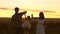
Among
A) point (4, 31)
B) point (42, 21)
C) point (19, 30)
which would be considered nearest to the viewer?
point (42, 21)

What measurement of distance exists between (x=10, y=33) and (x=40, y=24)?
3436 mm

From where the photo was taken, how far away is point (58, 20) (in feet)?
42.5

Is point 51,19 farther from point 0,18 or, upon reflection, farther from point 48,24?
point 0,18

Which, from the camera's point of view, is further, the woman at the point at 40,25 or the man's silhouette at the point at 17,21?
the man's silhouette at the point at 17,21

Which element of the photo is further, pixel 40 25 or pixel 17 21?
pixel 17 21

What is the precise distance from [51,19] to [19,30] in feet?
18.0

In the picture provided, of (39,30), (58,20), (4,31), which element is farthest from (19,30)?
(58,20)

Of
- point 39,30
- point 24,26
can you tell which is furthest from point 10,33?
point 39,30

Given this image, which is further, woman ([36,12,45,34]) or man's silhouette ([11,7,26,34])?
man's silhouette ([11,7,26,34])

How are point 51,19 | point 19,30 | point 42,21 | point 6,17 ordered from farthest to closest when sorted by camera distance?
point 51,19, point 6,17, point 19,30, point 42,21

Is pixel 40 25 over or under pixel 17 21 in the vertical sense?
under

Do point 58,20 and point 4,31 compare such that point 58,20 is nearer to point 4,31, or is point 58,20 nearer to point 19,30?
point 4,31

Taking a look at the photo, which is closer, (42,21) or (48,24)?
(42,21)

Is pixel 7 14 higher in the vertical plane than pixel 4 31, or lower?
higher
